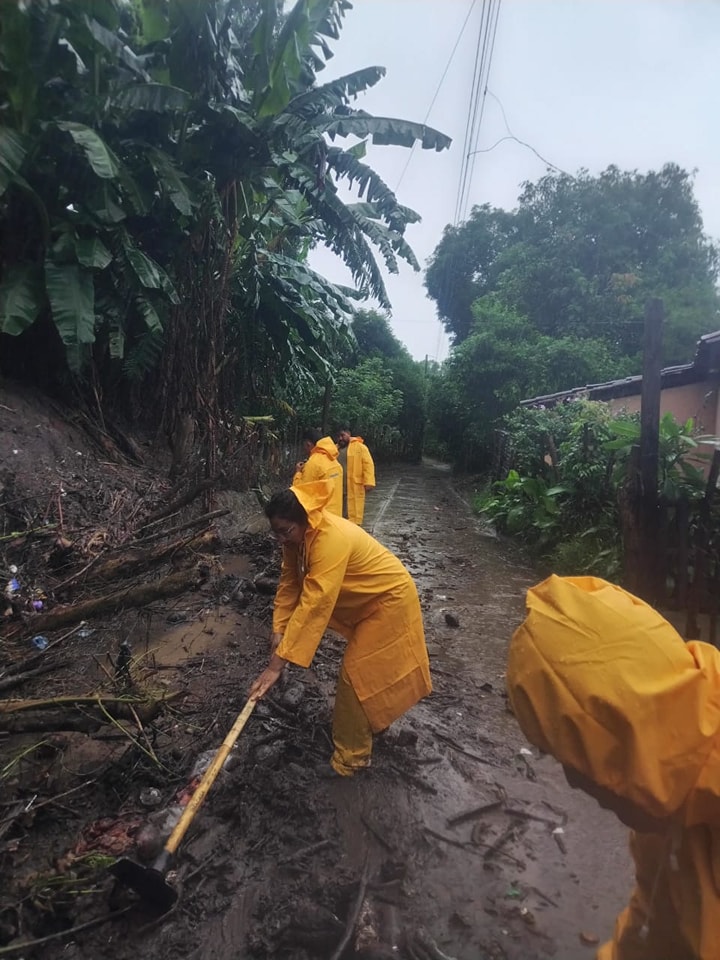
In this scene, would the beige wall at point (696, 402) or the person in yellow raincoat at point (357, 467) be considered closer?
the person in yellow raincoat at point (357, 467)

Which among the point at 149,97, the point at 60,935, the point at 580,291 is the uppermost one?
the point at 149,97

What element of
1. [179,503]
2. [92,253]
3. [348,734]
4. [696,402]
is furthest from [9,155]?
[696,402]

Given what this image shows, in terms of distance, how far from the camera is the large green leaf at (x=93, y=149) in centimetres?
557

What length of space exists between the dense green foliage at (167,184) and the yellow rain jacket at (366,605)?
455cm

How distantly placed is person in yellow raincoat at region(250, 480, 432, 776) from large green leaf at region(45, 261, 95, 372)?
4460mm

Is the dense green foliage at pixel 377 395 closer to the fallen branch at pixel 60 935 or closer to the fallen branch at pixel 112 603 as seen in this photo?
the fallen branch at pixel 112 603

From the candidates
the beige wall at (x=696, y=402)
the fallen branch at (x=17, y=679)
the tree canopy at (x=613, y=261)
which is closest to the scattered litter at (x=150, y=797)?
the fallen branch at (x=17, y=679)

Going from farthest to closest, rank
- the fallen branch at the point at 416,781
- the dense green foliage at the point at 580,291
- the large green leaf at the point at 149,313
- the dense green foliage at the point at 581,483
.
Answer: the dense green foliage at the point at 580,291
the large green leaf at the point at 149,313
the dense green foliage at the point at 581,483
the fallen branch at the point at 416,781

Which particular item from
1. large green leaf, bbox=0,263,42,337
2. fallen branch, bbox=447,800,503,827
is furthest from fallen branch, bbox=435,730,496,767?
large green leaf, bbox=0,263,42,337

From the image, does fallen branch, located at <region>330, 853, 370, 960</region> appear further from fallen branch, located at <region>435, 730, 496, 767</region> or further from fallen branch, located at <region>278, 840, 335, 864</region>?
fallen branch, located at <region>435, 730, 496, 767</region>

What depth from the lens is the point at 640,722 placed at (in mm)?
1043

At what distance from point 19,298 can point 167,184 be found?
2.14m

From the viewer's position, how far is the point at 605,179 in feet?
63.4

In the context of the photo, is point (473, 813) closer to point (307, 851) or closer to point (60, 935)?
point (307, 851)
